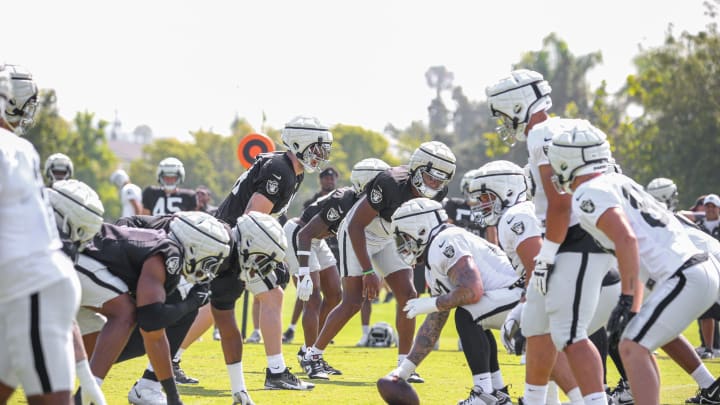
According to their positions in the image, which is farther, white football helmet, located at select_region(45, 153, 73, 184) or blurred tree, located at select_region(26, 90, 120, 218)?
blurred tree, located at select_region(26, 90, 120, 218)

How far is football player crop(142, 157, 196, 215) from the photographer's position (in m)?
14.5

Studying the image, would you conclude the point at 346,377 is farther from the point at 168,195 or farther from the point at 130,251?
the point at 168,195

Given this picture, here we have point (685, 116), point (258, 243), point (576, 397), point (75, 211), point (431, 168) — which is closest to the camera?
point (75, 211)

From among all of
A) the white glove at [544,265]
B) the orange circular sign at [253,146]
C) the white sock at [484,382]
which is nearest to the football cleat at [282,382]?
the white sock at [484,382]

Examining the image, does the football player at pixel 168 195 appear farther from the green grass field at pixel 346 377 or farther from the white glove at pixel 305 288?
the white glove at pixel 305 288

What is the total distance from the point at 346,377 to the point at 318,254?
2.11 metres

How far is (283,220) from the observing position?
16.0 meters

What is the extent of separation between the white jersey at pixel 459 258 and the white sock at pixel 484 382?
2.16ft

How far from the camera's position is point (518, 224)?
23.7 ft

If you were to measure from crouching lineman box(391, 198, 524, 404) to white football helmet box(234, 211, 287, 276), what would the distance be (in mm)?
Result: 1014

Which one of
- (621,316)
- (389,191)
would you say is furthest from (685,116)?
(621,316)

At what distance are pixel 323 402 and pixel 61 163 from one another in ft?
22.5

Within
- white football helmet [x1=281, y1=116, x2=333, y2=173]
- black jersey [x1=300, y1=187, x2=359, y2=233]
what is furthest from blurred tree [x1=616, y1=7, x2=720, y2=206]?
white football helmet [x1=281, y1=116, x2=333, y2=173]

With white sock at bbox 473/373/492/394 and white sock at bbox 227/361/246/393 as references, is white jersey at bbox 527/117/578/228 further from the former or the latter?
white sock at bbox 227/361/246/393
